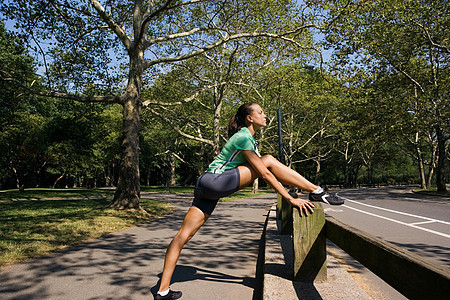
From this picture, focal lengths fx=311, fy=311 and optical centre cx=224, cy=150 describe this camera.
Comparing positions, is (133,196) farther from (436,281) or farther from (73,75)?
(436,281)

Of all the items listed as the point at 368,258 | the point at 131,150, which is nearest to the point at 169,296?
the point at 368,258

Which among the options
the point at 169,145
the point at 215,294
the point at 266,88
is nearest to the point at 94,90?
the point at 266,88

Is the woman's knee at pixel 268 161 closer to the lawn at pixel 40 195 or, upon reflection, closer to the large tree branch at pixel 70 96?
the large tree branch at pixel 70 96

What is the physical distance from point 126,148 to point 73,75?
560cm

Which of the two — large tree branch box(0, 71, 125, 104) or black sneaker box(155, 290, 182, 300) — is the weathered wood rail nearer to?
black sneaker box(155, 290, 182, 300)

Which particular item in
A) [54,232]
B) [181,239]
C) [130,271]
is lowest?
[130,271]

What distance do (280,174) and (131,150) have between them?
845 cm

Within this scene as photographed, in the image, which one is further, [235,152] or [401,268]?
[235,152]

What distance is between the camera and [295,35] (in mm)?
12266

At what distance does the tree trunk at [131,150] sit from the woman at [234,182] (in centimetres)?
774

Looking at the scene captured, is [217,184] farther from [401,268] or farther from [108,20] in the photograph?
[108,20]

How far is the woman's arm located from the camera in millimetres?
2727

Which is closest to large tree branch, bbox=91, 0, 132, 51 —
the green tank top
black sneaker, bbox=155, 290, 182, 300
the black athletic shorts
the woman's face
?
the woman's face

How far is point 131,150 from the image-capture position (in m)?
10.5
